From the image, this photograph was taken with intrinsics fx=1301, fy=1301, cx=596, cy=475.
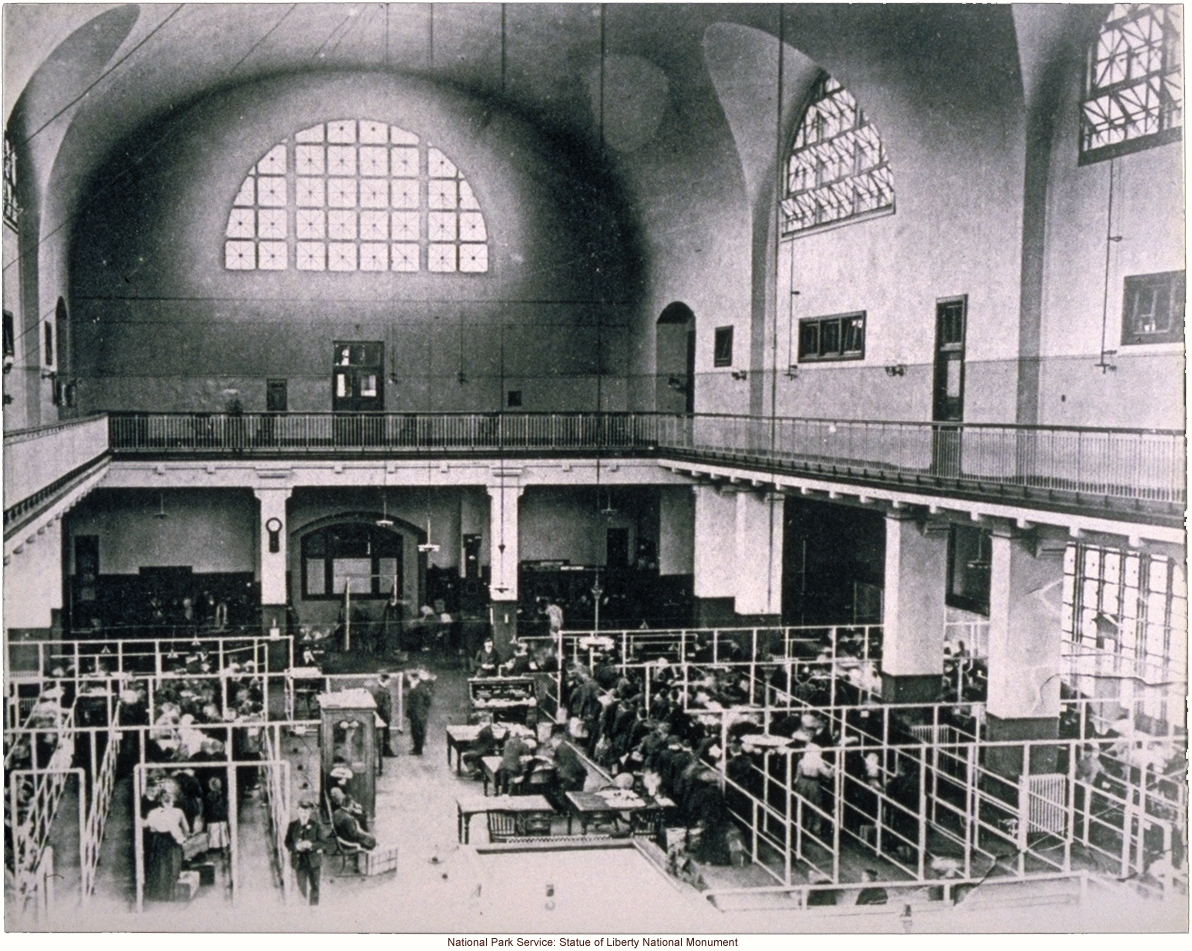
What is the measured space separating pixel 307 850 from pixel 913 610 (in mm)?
10965

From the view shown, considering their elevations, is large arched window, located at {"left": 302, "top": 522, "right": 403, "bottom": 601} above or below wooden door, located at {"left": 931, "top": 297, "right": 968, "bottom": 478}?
below

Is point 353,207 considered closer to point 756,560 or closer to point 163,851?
point 756,560

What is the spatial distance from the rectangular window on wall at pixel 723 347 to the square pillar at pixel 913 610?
8.33 m

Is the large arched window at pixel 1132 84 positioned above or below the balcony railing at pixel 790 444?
above

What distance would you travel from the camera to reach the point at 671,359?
31.1 meters

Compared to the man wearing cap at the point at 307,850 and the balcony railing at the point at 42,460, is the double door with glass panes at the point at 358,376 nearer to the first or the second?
the balcony railing at the point at 42,460

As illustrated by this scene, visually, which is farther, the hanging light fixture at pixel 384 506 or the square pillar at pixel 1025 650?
the hanging light fixture at pixel 384 506

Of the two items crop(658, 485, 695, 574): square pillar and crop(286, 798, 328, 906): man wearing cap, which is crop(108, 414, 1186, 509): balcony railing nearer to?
crop(658, 485, 695, 574): square pillar

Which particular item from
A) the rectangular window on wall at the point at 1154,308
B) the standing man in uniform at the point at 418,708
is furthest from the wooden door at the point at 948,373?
the standing man in uniform at the point at 418,708

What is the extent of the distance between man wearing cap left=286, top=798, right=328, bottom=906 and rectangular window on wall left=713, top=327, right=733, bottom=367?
16486 millimetres

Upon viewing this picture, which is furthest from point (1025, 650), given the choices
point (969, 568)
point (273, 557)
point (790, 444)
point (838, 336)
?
point (273, 557)

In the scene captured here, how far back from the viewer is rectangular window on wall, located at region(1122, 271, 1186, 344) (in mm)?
15648

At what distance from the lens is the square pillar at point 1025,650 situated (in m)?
17.6

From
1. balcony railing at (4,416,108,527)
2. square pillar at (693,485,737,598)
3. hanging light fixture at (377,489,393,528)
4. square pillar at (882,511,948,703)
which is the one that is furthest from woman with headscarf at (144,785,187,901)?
hanging light fixture at (377,489,393,528)
